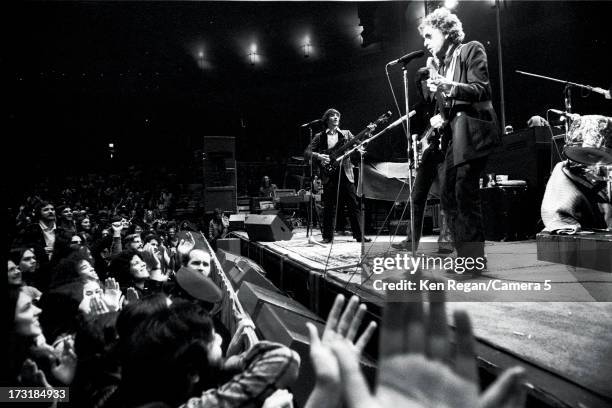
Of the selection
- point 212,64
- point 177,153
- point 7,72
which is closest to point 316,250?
point 7,72

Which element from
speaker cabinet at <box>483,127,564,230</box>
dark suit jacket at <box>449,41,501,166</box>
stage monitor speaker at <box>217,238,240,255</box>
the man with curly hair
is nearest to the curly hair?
the man with curly hair

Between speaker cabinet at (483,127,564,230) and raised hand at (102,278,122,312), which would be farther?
speaker cabinet at (483,127,564,230)

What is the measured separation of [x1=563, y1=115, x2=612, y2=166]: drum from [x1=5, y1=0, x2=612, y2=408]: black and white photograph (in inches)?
0.7

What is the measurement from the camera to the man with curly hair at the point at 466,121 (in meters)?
2.14

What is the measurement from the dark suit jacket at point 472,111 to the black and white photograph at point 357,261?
11 mm

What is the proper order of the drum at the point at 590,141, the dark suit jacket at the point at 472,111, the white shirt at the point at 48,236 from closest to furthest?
the dark suit jacket at the point at 472,111 → the drum at the point at 590,141 → the white shirt at the point at 48,236

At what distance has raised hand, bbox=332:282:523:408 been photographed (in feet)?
2.14

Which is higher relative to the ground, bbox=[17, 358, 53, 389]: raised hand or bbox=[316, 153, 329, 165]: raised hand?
bbox=[316, 153, 329, 165]: raised hand

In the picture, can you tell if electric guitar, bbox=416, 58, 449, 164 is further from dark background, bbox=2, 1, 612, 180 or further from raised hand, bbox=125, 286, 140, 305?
raised hand, bbox=125, 286, 140, 305

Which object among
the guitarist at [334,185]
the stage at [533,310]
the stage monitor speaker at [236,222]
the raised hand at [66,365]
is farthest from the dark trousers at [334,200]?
the stage monitor speaker at [236,222]

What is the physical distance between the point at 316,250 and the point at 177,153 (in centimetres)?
1148

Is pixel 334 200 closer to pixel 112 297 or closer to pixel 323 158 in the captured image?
pixel 323 158

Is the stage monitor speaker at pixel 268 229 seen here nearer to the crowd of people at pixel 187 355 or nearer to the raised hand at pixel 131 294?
the raised hand at pixel 131 294

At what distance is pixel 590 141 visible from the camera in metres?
3.19
